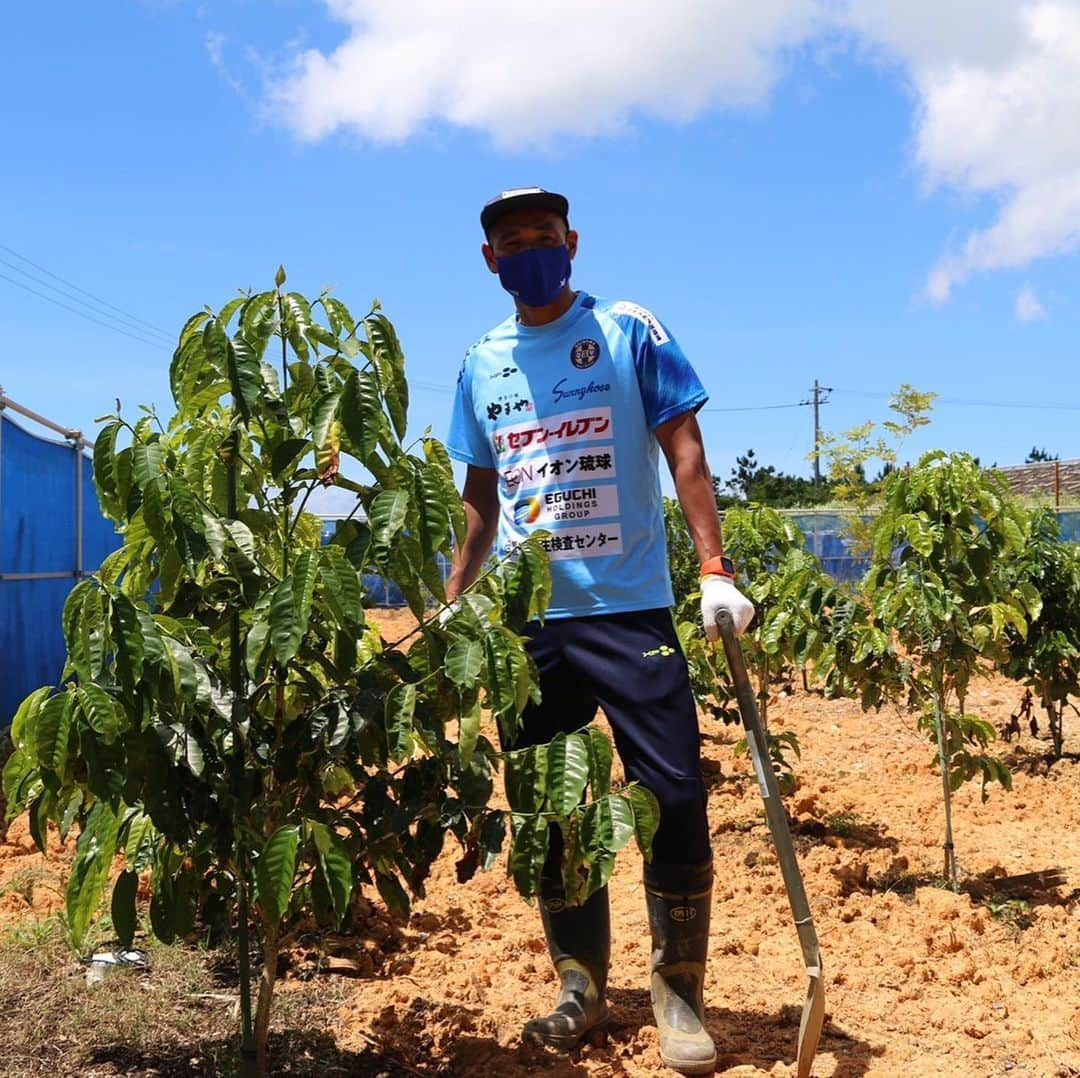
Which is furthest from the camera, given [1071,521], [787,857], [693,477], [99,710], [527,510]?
[1071,521]

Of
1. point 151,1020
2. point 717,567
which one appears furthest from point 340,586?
point 151,1020

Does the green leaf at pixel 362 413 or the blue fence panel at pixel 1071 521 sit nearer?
the green leaf at pixel 362 413

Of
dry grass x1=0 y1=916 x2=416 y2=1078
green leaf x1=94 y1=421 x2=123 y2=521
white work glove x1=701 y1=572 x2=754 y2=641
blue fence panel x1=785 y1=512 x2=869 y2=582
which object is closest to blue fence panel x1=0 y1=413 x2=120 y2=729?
dry grass x1=0 y1=916 x2=416 y2=1078

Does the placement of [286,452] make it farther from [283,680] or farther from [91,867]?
[91,867]

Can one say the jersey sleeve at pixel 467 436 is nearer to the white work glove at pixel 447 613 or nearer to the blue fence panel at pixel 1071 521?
the white work glove at pixel 447 613

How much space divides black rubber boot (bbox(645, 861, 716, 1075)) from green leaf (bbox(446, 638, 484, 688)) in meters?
0.86

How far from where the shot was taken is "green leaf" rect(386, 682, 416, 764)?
6.39ft

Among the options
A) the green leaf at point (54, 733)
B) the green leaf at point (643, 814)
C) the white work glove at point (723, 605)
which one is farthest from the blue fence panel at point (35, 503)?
the green leaf at point (643, 814)

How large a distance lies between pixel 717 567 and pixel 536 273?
0.78 metres

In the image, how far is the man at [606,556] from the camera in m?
2.58

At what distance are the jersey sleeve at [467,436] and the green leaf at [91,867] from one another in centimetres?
125

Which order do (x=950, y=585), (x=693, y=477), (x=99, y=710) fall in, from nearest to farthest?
(x=99, y=710)
(x=693, y=477)
(x=950, y=585)

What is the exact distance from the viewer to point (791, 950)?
3.51m

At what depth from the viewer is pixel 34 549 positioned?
7.61 m
